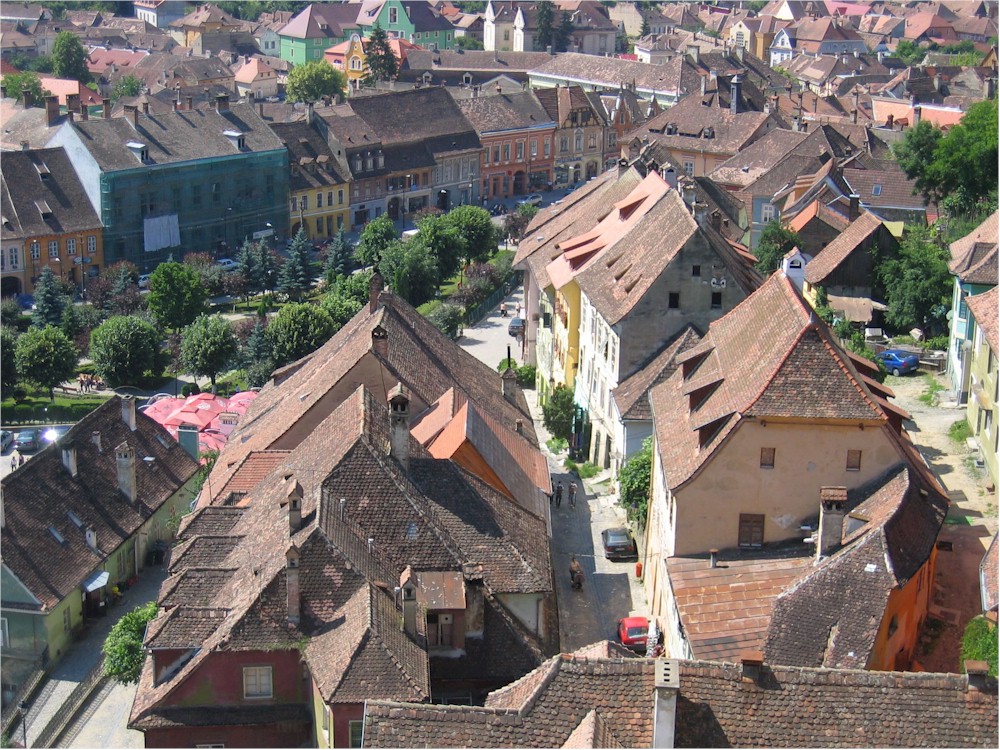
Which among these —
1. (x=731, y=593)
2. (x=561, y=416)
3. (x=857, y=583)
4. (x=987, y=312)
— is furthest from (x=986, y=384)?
(x=857, y=583)

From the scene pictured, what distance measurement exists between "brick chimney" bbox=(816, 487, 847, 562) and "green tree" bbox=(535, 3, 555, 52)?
160398mm

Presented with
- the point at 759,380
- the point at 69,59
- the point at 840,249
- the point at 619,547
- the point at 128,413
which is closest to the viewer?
the point at 759,380

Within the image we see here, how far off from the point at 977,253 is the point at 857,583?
98.7ft

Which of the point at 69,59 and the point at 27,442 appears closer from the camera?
the point at 27,442

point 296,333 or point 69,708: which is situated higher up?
point 296,333

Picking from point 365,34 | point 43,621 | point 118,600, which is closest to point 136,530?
point 118,600

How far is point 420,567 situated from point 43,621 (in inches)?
532

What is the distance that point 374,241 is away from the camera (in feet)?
333

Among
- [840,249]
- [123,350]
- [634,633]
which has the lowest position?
[123,350]

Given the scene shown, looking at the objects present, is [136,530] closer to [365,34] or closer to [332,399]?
[332,399]

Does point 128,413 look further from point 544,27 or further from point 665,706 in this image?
point 544,27

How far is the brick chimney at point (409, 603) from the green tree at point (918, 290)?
1663 inches

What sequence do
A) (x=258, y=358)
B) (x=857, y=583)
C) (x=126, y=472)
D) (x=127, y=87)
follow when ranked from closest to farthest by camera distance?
(x=857, y=583), (x=126, y=472), (x=258, y=358), (x=127, y=87)

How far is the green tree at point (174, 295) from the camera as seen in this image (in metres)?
88.2
